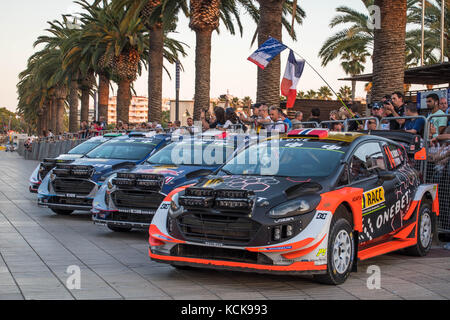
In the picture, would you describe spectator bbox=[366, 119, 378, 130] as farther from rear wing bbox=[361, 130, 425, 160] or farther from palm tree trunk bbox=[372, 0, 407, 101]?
palm tree trunk bbox=[372, 0, 407, 101]

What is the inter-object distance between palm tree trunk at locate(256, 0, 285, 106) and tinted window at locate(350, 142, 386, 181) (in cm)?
1083

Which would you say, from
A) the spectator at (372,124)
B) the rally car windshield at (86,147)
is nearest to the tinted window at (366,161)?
the spectator at (372,124)

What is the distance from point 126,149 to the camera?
13328 millimetres

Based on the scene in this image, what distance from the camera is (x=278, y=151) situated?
26.0 feet

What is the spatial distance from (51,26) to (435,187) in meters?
42.2

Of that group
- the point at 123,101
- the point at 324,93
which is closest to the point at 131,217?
the point at 123,101

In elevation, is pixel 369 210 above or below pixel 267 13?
below

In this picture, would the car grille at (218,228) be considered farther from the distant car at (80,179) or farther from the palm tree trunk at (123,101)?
the palm tree trunk at (123,101)

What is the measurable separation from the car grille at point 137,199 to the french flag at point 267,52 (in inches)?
317

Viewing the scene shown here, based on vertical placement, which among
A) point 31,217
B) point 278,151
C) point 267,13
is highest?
point 267,13

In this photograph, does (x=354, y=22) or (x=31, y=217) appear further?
(x=354, y=22)

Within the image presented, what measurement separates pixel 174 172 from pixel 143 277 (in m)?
3.54
